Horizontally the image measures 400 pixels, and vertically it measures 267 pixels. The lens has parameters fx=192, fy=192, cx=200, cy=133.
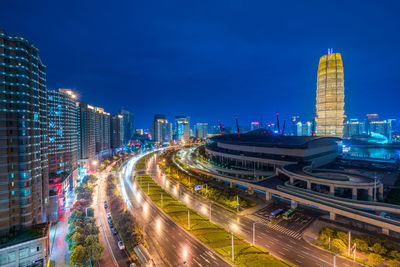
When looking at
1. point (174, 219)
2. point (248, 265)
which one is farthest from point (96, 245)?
point (248, 265)

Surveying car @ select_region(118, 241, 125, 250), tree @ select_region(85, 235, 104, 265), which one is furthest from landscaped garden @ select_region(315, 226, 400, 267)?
tree @ select_region(85, 235, 104, 265)

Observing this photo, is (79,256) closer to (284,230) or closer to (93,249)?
(93,249)

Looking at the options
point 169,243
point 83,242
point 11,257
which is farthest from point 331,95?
point 11,257

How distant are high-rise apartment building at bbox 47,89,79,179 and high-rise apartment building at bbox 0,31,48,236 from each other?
36206 millimetres

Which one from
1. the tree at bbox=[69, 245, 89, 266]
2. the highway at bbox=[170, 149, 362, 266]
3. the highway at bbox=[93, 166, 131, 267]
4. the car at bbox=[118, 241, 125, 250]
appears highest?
the tree at bbox=[69, 245, 89, 266]

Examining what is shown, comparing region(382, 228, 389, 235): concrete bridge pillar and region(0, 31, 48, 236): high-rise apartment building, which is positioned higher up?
region(0, 31, 48, 236): high-rise apartment building

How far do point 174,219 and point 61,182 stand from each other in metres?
45.9

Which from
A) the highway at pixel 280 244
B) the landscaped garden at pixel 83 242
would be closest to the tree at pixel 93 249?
the landscaped garden at pixel 83 242

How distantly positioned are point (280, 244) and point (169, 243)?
25097 mm

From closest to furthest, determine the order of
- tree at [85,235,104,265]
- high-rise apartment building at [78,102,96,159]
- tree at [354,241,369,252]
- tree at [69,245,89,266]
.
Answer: tree at [69,245,89,266]
tree at [354,241,369,252]
tree at [85,235,104,265]
high-rise apartment building at [78,102,96,159]

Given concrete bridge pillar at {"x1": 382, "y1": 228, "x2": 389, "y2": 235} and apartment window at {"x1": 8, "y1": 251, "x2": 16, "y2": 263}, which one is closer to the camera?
apartment window at {"x1": 8, "y1": 251, "x2": 16, "y2": 263}

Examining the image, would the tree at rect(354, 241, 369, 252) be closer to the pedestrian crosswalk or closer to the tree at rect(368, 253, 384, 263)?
the tree at rect(368, 253, 384, 263)

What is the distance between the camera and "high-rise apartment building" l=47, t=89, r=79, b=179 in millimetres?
84562

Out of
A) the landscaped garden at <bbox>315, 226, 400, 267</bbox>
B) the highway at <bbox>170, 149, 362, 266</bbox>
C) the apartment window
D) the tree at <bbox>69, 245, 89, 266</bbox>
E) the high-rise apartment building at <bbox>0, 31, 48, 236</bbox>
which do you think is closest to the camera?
the landscaped garden at <bbox>315, 226, 400, 267</bbox>
